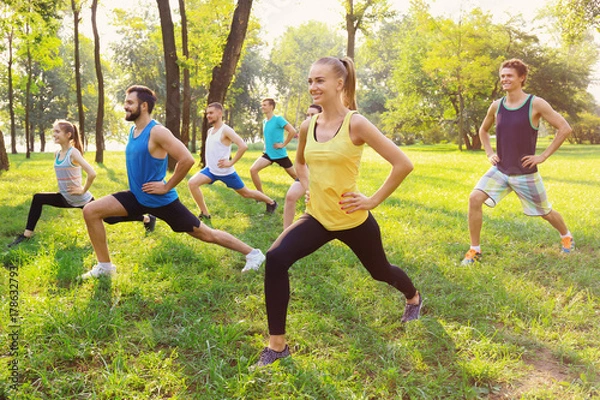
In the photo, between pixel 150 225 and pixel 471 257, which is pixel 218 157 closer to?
pixel 150 225

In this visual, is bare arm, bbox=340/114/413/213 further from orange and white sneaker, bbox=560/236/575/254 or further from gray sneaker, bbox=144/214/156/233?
→ gray sneaker, bbox=144/214/156/233

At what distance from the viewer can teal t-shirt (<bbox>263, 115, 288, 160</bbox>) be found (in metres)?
8.44

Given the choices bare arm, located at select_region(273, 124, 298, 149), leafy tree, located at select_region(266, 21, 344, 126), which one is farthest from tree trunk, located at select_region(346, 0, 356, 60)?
leafy tree, located at select_region(266, 21, 344, 126)

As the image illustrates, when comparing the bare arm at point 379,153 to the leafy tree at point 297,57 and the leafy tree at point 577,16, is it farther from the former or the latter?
the leafy tree at point 297,57

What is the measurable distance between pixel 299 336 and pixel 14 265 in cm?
359

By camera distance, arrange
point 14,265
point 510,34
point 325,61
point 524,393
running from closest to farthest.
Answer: point 524,393 → point 325,61 → point 14,265 → point 510,34

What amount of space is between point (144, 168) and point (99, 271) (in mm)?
1252

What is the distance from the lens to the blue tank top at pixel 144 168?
14.2 ft

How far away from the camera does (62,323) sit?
11.7ft

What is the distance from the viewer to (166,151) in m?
4.39

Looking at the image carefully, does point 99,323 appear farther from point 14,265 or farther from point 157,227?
point 157,227

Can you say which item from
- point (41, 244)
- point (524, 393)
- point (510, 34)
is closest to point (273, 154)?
point (41, 244)

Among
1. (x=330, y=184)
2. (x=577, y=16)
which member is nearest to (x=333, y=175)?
(x=330, y=184)

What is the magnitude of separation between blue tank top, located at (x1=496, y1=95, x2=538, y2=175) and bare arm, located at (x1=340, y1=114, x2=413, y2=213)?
115 inches
